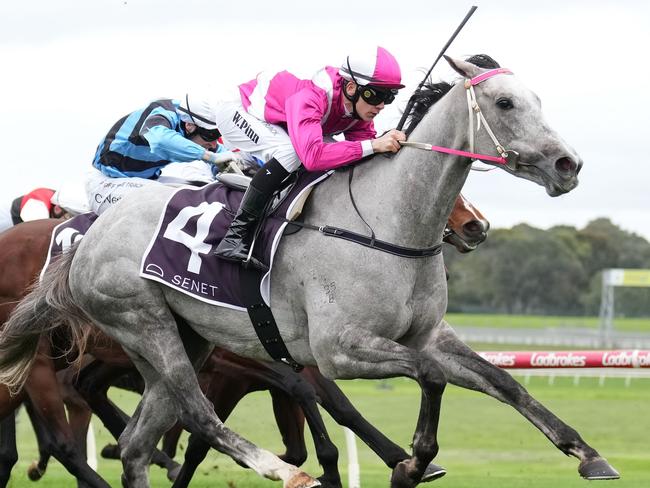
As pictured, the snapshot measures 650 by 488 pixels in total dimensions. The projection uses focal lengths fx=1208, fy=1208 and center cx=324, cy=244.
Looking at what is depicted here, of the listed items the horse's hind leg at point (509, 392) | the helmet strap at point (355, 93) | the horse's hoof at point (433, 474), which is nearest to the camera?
the horse's hind leg at point (509, 392)

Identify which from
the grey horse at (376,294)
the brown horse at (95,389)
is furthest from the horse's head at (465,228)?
the grey horse at (376,294)

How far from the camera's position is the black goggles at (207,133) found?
745 centimetres

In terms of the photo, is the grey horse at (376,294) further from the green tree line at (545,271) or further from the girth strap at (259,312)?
the green tree line at (545,271)

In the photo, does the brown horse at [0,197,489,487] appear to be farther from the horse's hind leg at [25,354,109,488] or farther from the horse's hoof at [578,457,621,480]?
the horse's hoof at [578,457,621,480]

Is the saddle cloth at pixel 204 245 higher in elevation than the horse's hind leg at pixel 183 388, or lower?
higher

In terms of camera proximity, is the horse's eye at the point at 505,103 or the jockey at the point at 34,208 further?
the jockey at the point at 34,208

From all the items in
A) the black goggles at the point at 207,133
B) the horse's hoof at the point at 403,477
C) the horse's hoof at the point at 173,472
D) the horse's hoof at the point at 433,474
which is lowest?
the horse's hoof at the point at 173,472

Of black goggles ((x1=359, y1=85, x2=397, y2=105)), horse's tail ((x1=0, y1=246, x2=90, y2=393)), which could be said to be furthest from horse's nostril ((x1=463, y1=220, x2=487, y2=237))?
horse's tail ((x1=0, y1=246, x2=90, y2=393))

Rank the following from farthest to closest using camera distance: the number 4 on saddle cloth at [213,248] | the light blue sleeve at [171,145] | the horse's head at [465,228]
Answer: the light blue sleeve at [171,145], the horse's head at [465,228], the number 4 on saddle cloth at [213,248]

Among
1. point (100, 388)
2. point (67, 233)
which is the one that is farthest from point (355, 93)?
point (100, 388)

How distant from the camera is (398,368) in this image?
5.15 meters

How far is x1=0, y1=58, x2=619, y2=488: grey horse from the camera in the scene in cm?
514

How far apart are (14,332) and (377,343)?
7.73 feet

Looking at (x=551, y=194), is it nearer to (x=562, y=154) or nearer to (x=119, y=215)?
(x=562, y=154)
